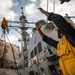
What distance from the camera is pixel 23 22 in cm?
2400

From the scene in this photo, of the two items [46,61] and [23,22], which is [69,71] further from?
[23,22]

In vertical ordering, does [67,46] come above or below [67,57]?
above

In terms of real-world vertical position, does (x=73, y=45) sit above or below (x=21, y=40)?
below

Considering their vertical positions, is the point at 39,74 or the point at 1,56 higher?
the point at 1,56

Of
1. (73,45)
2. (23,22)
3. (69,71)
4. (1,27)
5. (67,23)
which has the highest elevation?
(23,22)

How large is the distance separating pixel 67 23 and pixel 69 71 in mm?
599

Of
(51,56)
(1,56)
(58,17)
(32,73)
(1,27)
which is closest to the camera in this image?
(58,17)

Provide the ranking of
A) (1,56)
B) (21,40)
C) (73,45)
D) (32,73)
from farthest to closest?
(21,40), (32,73), (1,56), (73,45)

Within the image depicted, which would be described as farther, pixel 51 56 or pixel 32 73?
pixel 32 73

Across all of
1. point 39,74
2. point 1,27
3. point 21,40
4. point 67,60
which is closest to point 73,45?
point 67,60

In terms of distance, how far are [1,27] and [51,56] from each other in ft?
7.99

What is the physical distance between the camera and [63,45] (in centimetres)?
205

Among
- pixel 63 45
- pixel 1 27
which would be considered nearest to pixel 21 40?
pixel 1 27

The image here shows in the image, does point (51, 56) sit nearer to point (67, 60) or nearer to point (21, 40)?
point (67, 60)
